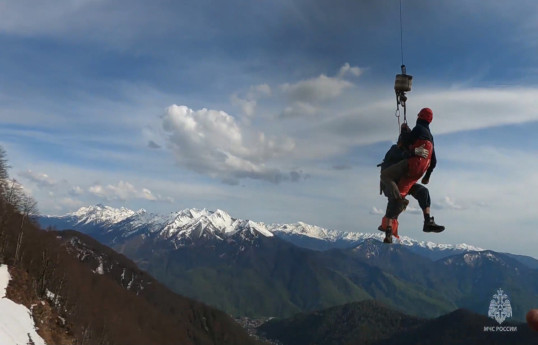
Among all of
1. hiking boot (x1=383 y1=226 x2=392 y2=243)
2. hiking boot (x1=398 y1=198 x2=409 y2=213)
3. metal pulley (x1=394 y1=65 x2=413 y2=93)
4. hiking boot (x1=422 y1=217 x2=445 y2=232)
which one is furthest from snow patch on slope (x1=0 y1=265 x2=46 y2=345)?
metal pulley (x1=394 y1=65 x2=413 y2=93)

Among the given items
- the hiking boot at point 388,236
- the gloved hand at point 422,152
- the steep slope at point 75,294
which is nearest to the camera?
the gloved hand at point 422,152

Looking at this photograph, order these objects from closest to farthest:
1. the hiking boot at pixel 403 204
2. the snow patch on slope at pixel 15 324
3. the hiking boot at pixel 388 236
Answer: the hiking boot at pixel 388 236 < the hiking boot at pixel 403 204 < the snow patch on slope at pixel 15 324

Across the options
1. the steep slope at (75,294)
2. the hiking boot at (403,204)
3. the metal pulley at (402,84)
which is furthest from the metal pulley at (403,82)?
the steep slope at (75,294)

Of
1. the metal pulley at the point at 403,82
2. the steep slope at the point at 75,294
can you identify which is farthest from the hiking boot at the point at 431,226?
the steep slope at the point at 75,294

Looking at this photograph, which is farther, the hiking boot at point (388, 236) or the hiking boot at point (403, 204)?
the hiking boot at point (403, 204)

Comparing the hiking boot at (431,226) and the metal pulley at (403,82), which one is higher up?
the metal pulley at (403,82)

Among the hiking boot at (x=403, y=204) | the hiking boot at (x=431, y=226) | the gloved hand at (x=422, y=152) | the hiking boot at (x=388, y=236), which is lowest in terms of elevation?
the hiking boot at (x=388, y=236)

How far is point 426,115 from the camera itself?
9.48 meters

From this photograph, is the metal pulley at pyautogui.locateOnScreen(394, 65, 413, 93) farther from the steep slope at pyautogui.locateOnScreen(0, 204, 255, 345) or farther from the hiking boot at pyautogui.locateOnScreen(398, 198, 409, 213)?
the steep slope at pyautogui.locateOnScreen(0, 204, 255, 345)

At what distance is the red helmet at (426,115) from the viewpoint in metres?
9.47

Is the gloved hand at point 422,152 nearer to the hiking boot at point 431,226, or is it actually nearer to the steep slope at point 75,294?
the hiking boot at point 431,226

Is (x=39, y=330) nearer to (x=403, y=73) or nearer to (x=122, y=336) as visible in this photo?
(x=403, y=73)

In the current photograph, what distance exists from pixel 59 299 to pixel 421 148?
101135 millimetres

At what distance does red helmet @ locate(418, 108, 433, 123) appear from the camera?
9469mm
